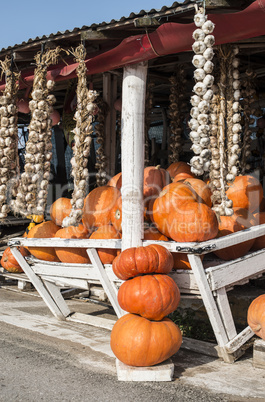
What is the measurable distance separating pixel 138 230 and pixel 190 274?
0.70 meters

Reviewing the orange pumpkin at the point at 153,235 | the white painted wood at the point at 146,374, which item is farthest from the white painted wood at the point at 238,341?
the orange pumpkin at the point at 153,235

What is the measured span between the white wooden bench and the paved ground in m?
0.30

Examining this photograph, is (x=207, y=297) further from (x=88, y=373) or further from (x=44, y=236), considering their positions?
(x=44, y=236)

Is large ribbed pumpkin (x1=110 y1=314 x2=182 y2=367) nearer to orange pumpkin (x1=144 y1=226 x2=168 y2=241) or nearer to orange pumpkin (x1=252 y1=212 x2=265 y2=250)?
orange pumpkin (x1=144 y1=226 x2=168 y2=241)

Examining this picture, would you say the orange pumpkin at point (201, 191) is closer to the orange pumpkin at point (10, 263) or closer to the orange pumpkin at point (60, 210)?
the orange pumpkin at point (60, 210)

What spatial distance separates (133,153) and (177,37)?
1201mm

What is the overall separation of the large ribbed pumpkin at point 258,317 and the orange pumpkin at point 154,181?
163 cm

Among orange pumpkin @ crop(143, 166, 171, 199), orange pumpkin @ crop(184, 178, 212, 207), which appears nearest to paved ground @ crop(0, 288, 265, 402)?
orange pumpkin @ crop(184, 178, 212, 207)

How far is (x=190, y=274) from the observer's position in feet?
14.6

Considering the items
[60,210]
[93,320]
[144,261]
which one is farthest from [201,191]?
[93,320]

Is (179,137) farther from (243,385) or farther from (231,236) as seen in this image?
(243,385)

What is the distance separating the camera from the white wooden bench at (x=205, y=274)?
425 cm

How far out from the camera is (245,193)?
5312 mm

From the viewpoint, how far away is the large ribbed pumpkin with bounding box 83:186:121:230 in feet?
17.4
